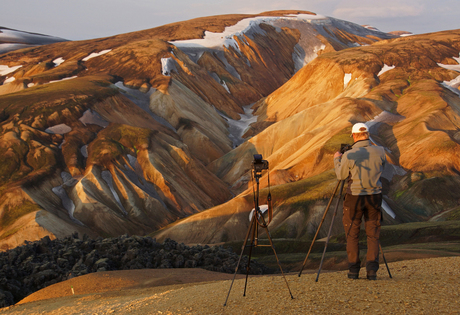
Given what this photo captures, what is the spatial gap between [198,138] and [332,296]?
210 feet

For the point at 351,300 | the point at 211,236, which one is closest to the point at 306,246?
the point at 211,236

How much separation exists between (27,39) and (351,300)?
155639 mm

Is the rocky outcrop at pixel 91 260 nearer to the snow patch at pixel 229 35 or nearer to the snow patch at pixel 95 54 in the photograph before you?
the snow patch at pixel 95 54

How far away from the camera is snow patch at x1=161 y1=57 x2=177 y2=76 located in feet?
284

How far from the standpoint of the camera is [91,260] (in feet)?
62.0

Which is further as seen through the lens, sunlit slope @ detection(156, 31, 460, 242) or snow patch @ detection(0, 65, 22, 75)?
snow patch @ detection(0, 65, 22, 75)

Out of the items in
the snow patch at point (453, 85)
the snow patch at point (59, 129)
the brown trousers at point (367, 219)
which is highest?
the snow patch at point (453, 85)

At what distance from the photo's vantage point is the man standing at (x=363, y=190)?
759 cm

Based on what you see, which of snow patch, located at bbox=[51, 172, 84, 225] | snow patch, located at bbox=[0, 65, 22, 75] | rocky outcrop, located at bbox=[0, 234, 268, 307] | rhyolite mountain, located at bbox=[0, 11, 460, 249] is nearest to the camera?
rocky outcrop, located at bbox=[0, 234, 268, 307]

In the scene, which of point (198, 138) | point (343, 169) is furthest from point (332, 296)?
point (198, 138)

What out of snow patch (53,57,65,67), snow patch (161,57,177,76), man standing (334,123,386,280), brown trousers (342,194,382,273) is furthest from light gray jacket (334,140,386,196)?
snow patch (53,57,65,67)

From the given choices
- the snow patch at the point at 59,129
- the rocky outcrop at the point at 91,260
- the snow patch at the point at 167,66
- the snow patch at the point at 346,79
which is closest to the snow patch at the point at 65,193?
the snow patch at the point at 59,129

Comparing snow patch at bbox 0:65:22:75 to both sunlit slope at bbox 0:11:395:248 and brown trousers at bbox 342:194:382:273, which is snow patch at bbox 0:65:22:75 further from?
brown trousers at bbox 342:194:382:273

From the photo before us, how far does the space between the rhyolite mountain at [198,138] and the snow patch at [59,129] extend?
0.20 m
